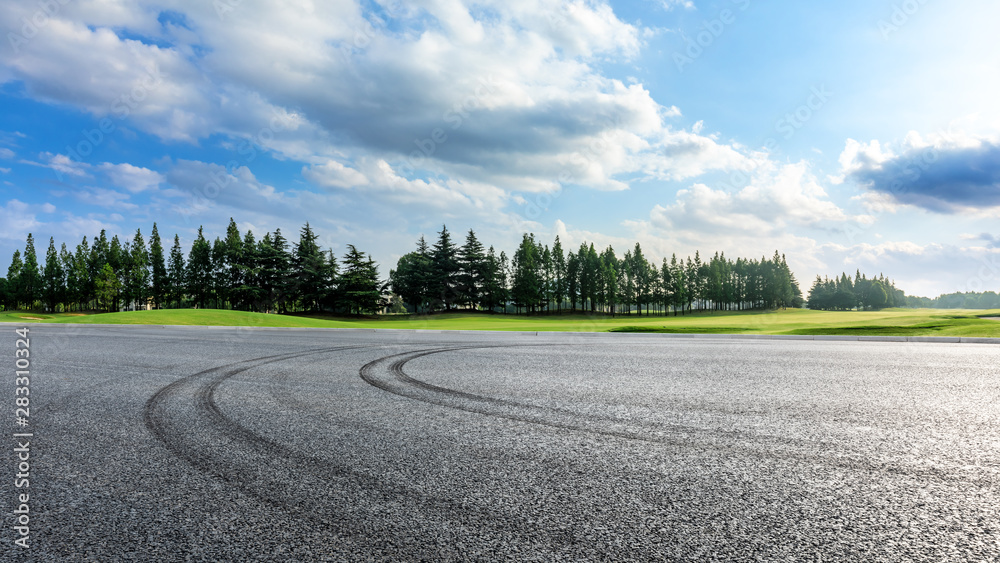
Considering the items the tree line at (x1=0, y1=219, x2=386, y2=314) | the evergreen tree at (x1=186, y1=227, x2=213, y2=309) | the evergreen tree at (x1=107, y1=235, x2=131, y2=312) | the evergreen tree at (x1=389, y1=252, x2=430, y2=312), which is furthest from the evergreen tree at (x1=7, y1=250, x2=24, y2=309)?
the evergreen tree at (x1=389, y1=252, x2=430, y2=312)

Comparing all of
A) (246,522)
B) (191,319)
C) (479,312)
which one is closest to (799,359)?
(246,522)

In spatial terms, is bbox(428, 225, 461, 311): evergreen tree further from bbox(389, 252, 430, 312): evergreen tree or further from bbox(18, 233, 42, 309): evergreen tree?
bbox(18, 233, 42, 309): evergreen tree

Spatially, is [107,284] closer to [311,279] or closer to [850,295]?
[311,279]

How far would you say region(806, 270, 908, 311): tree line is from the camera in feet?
372

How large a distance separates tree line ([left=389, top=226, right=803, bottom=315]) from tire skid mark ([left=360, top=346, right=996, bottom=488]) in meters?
65.6

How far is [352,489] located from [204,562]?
3.10ft

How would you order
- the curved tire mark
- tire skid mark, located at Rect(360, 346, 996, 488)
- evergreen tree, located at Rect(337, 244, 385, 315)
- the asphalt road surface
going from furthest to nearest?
evergreen tree, located at Rect(337, 244, 385, 315) < tire skid mark, located at Rect(360, 346, 996, 488) < the curved tire mark < the asphalt road surface

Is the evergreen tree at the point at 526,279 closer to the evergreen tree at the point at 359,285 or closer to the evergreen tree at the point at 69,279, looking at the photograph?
the evergreen tree at the point at 359,285

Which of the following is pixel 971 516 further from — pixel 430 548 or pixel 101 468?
pixel 101 468

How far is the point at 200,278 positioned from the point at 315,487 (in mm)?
87334

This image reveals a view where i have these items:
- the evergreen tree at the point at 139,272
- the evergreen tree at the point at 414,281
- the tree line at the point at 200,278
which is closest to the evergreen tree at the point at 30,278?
the tree line at the point at 200,278

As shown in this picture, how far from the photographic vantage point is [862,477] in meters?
3.39

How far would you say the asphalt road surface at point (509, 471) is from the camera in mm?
2514

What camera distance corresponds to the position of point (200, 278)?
76750 mm
